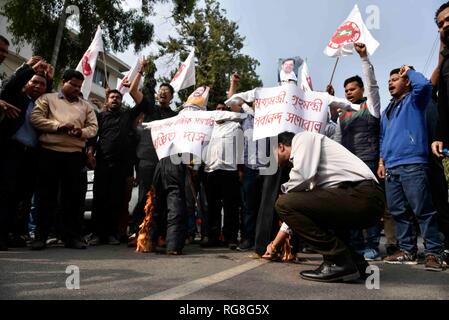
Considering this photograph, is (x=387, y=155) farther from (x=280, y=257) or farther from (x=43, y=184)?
(x=43, y=184)

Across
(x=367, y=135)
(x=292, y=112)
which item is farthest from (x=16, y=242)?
(x=367, y=135)

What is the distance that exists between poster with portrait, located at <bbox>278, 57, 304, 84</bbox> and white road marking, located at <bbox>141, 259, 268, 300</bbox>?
2.11 m

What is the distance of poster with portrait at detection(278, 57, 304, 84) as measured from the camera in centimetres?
488

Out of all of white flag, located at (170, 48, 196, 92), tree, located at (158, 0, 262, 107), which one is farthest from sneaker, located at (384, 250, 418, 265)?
tree, located at (158, 0, 262, 107)

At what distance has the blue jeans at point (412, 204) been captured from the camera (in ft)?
13.0

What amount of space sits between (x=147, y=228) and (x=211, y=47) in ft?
74.9

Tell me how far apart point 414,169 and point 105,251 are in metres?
3.20

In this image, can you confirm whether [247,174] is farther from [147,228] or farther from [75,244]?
[75,244]

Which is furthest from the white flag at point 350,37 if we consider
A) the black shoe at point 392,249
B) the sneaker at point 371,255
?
the sneaker at point 371,255

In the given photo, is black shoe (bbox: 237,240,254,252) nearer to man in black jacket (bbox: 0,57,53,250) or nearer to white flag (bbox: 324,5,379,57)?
man in black jacket (bbox: 0,57,53,250)

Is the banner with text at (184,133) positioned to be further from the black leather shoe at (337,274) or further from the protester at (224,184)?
the black leather shoe at (337,274)

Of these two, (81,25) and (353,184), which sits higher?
(81,25)

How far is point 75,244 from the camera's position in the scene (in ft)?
15.8

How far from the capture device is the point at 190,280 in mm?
3025
